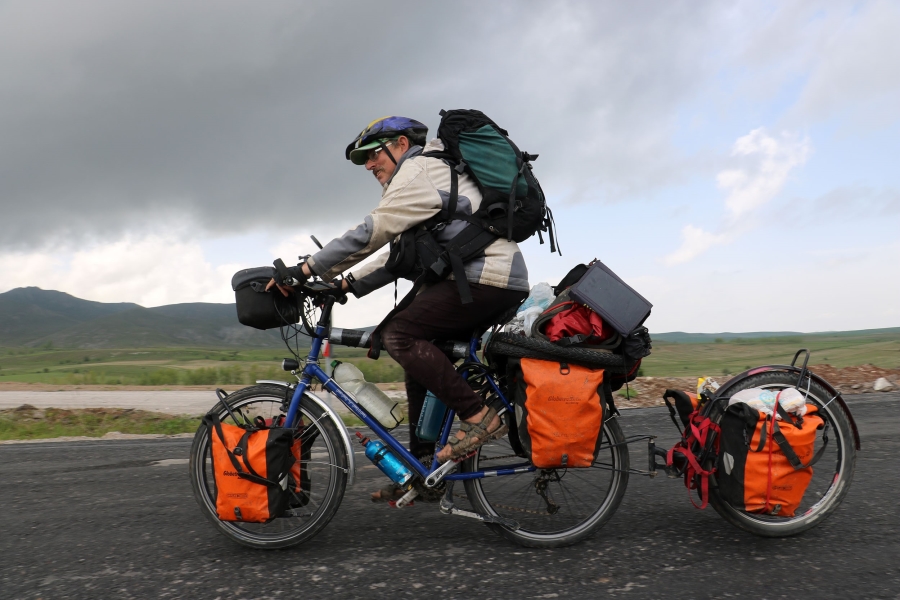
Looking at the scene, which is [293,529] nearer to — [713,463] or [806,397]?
[713,463]

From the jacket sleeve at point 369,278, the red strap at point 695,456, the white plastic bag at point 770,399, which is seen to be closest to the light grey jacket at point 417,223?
the jacket sleeve at point 369,278

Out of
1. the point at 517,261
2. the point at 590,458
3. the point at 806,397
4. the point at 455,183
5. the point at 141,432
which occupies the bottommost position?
the point at 141,432

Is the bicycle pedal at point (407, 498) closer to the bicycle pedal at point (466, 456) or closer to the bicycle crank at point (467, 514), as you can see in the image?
the bicycle crank at point (467, 514)

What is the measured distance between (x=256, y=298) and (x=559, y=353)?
155 centimetres

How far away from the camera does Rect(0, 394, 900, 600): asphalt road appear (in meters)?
2.83

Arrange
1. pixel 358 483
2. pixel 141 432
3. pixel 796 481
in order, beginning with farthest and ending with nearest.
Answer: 1. pixel 141 432
2. pixel 358 483
3. pixel 796 481

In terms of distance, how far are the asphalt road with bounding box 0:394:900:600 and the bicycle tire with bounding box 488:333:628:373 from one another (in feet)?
3.03

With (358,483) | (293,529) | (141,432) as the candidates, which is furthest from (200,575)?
(141,432)

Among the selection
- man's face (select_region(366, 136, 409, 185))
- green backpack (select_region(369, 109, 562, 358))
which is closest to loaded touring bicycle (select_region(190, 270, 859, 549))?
green backpack (select_region(369, 109, 562, 358))

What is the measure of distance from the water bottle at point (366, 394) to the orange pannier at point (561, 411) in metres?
0.77

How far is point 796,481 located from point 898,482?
1764 mm

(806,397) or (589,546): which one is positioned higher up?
(806,397)

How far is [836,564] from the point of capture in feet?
9.84

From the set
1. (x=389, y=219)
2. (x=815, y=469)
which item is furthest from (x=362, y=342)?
(x=815, y=469)
